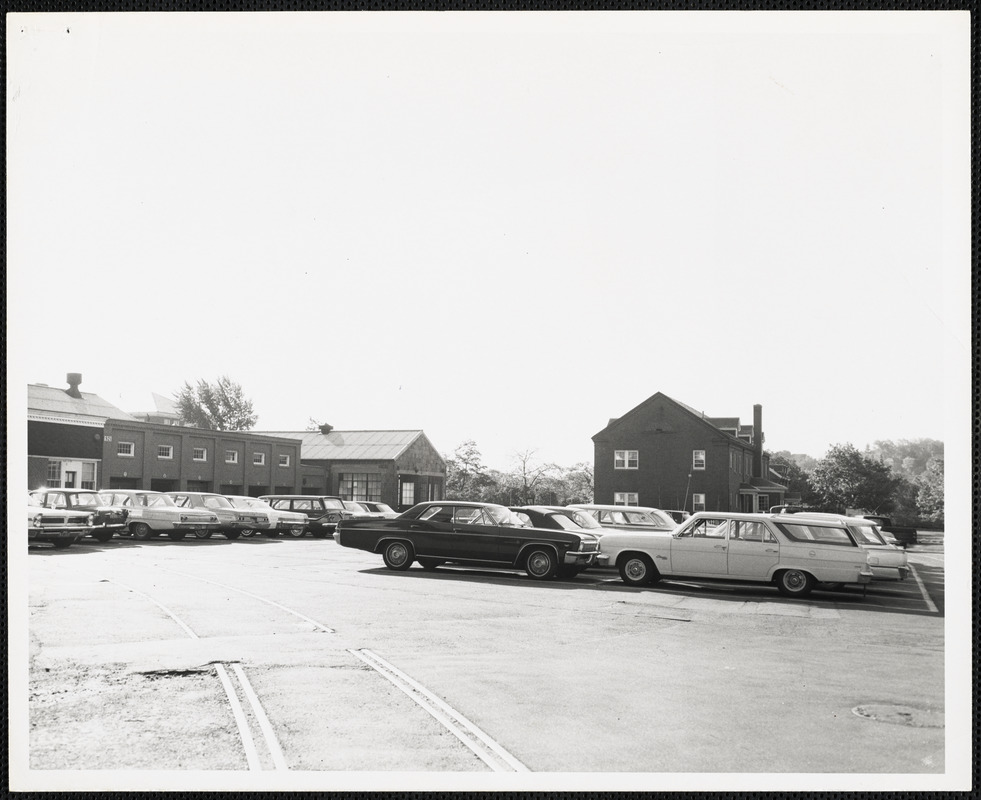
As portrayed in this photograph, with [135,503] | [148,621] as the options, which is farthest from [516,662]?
[135,503]

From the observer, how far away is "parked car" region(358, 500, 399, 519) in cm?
1123

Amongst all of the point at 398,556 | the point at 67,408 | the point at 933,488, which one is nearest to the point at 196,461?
the point at 67,408

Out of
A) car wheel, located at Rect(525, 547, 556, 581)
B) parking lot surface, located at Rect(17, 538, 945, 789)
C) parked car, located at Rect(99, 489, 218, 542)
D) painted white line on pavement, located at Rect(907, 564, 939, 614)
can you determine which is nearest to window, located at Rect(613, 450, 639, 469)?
parking lot surface, located at Rect(17, 538, 945, 789)

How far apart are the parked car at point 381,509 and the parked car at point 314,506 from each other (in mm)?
423

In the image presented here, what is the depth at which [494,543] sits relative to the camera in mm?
11664

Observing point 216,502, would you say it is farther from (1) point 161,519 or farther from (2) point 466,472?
(2) point 466,472

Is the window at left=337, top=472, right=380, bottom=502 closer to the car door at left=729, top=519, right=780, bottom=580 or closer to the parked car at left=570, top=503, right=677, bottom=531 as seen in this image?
the parked car at left=570, top=503, right=677, bottom=531

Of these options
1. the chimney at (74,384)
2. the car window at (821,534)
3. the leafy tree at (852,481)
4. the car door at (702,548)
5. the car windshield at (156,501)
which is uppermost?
the chimney at (74,384)

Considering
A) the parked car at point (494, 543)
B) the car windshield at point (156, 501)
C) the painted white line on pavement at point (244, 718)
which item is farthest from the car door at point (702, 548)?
the car windshield at point (156, 501)

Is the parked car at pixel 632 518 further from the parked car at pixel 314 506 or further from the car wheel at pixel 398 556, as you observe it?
the parked car at pixel 314 506

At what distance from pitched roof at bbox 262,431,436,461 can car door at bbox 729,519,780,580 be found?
498 centimetres

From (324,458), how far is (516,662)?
3.89 meters

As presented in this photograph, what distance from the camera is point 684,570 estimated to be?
11.4 meters

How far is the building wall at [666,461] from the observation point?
26.4ft
